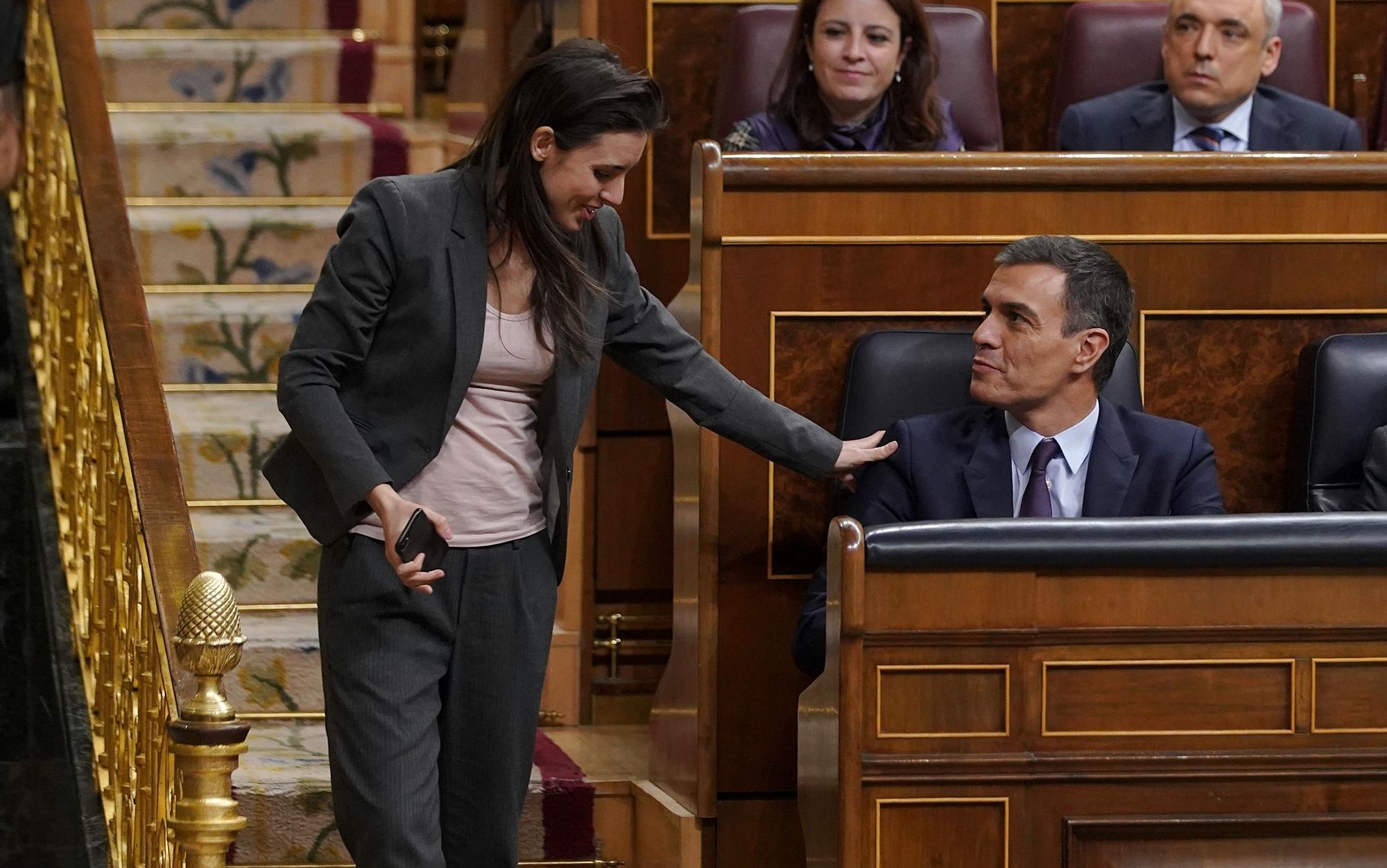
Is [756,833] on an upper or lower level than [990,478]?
lower

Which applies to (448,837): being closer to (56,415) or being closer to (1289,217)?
(56,415)

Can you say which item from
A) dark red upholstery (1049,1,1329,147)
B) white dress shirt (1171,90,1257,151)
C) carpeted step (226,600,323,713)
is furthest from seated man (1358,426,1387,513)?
carpeted step (226,600,323,713)

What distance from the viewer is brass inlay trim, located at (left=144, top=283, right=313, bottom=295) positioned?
129 inches

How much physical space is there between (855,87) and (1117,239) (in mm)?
494

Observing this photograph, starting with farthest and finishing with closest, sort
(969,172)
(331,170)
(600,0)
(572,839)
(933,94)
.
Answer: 1. (331,170)
2. (600,0)
3. (933,94)
4. (572,839)
5. (969,172)

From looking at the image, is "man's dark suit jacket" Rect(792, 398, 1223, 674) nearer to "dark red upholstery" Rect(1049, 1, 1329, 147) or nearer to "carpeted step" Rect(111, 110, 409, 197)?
"dark red upholstery" Rect(1049, 1, 1329, 147)

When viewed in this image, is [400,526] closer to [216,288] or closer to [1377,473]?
[1377,473]

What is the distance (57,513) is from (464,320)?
1011 mm

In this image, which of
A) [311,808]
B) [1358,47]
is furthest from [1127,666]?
[1358,47]

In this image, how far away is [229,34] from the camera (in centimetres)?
382

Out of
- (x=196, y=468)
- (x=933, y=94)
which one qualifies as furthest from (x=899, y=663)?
(x=196, y=468)

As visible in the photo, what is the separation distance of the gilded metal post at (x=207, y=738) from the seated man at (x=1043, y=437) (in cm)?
61

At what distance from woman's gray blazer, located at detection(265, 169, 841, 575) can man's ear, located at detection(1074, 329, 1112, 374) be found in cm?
51

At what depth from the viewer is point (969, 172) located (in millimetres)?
2230
